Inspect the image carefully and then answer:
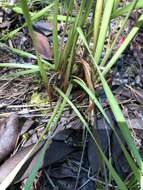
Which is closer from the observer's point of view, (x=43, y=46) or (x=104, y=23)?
(x=104, y=23)

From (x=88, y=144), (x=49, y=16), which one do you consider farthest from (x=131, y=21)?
(x=88, y=144)

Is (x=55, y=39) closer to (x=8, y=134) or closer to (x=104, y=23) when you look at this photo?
(x=104, y=23)

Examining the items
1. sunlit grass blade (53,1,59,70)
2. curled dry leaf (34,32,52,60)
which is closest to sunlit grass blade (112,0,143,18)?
sunlit grass blade (53,1,59,70)

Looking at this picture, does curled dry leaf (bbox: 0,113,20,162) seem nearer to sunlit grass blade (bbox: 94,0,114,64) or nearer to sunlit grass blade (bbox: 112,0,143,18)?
sunlit grass blade (bbox: 94,0,114,64)

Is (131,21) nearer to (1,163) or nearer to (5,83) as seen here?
(5,83)

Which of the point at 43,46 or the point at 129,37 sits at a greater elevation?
the point at 43,46

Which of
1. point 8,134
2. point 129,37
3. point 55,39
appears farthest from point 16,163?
point 129,37

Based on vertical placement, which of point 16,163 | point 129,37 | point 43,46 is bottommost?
point 16,163

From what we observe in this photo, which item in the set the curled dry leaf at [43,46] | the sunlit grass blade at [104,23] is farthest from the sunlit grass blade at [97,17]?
the curled dry leaf at [43,46]
